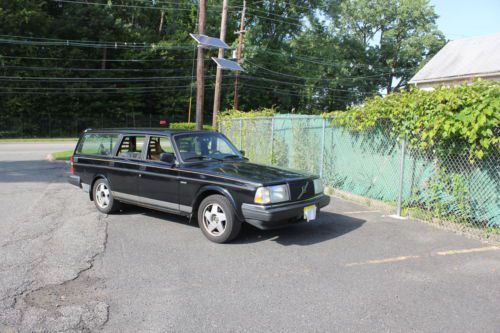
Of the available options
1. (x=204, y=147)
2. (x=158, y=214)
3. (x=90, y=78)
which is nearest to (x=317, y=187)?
(x=204, y=147)

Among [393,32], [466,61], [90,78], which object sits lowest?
[466,61]

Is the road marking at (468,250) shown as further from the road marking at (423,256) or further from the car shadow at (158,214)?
the car shadow at (158,214)

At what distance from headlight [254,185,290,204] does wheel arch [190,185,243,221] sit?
0.36 m

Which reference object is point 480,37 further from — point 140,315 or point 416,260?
point 140,315

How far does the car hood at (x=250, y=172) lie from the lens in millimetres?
5492

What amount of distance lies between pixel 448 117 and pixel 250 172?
130 inches

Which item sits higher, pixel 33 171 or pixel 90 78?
pixel 90 78

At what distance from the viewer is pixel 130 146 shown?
23.4 ft

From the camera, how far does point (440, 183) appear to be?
6.84m

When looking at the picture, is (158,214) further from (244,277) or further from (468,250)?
(468,250)

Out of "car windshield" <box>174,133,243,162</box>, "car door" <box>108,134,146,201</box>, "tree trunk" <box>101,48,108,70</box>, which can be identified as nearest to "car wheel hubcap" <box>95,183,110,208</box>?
"car door" <box>108,134,146,201</box>

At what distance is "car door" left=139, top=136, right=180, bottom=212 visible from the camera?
6172 millimetres

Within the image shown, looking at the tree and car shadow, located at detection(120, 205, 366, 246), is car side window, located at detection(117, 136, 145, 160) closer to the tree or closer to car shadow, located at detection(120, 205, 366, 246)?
car shadow, located at detection(120, 205, 366, 246)

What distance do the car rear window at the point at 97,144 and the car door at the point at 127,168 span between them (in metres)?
0.28
